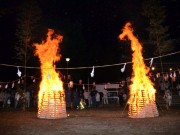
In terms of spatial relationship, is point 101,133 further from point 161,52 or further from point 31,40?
point 31,40

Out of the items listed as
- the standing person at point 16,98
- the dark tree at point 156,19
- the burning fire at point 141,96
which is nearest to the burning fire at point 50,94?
the burning fire at point 141,96

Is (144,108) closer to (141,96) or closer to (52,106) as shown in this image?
(141,96)

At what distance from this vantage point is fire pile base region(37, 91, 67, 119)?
1752cm

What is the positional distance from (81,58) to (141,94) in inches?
1139

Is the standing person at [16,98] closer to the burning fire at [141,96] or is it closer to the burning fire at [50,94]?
the burning fire at [50,94]

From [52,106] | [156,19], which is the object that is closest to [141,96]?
[52,106]

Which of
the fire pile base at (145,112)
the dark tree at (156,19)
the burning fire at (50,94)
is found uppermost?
the dark tree at (156,19)

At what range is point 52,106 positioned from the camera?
1758cm

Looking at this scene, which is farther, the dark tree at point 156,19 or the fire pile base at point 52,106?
the dark tree at point 156,19

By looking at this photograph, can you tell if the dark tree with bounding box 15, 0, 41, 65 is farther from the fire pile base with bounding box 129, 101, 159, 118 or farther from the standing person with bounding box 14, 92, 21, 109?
the fire pile base with bounding box 129, 101, 159, 118

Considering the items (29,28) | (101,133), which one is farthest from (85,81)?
(101,133)

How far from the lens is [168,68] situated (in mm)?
35312

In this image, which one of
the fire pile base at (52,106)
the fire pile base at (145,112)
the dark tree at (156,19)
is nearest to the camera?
the fire pile base at (145,112)

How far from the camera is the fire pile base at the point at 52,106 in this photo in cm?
1752
